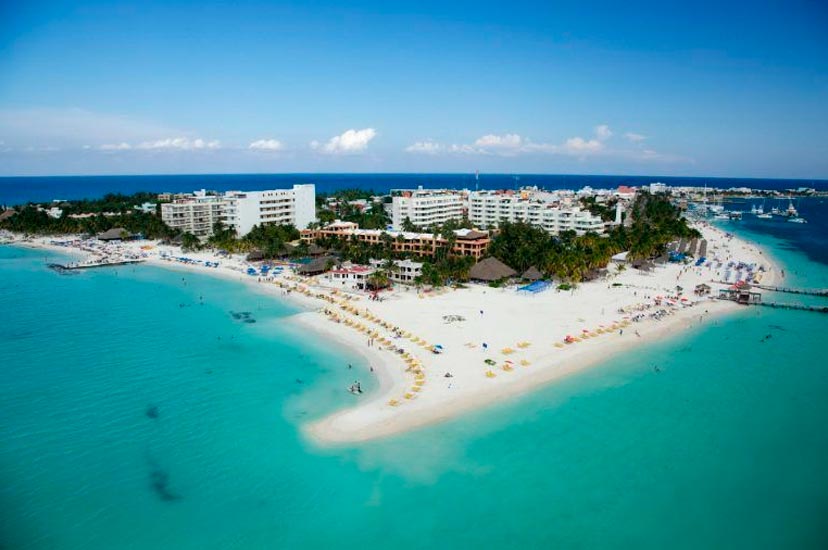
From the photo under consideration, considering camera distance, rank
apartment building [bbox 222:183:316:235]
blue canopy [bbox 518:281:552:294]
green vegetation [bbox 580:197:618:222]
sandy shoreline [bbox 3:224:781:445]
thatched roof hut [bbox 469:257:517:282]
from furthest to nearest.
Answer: green vegetation [bbox 580:197:618:222]
apartment building [bbox 222:183:316:235]
thatched roof hut [bbox 469:257:517:282]
blue canopy [bbox 518:281:552:294]
sandy shoreline [bbox 3:224:781:445]

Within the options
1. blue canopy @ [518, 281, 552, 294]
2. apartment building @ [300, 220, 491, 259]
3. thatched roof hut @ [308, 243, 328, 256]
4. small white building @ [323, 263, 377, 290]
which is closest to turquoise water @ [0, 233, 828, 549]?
blue canopy @ [518, 281, 552, 294]

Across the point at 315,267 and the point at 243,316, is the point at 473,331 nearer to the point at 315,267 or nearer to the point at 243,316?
the point at 243,316

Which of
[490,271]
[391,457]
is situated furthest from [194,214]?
[391,457]

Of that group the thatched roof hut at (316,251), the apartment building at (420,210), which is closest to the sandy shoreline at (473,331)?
the thatched roof hut at (316,251)

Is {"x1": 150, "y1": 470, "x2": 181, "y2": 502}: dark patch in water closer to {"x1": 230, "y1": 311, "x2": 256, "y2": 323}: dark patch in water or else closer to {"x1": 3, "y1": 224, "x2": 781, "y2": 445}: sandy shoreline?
{"x1": 3, "y1": 224, "x2": 781, "y2": 445}: sandy shoreline

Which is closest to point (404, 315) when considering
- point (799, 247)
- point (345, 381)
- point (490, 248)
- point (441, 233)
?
point (345, 381)

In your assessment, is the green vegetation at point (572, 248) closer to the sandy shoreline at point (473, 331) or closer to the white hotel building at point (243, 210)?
the sandy shoreline at point (473, 331)
